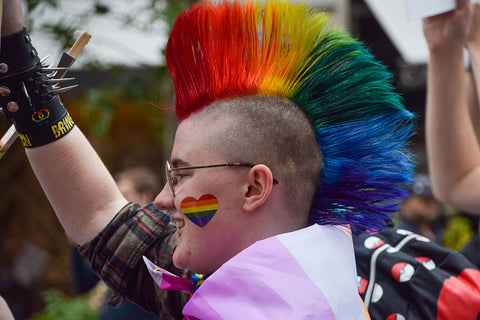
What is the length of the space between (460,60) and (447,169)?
0.37 m

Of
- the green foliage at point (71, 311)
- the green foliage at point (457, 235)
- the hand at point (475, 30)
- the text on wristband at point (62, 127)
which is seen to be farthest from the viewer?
the green foliage at point (457, 235)

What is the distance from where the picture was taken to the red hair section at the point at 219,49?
1.31 meters

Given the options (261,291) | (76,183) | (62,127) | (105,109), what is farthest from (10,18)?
(105,109)

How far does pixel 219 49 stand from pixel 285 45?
0.16 m

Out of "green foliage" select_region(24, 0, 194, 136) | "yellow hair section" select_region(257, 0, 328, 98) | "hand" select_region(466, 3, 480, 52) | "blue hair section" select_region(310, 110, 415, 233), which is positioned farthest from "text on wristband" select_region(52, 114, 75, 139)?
"green foliage" select_region(24, 0, 194, 136)

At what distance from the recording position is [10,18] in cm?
124

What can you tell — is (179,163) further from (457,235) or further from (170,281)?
(457,235)

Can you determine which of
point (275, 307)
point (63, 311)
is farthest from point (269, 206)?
point (63, 311)

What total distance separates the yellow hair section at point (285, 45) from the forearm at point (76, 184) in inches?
22.2

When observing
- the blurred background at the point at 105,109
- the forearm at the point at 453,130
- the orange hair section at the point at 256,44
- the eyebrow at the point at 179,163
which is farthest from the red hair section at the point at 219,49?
the blurred background at the point at 105,109

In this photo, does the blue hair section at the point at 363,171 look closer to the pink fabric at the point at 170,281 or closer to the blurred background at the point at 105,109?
the pink fabric at the point at 170,281

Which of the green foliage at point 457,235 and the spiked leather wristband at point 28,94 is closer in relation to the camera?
the spiked leather wristband at point 28,94

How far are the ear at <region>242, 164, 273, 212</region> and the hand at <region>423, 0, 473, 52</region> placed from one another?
875mm

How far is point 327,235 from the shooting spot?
124 centimetres
